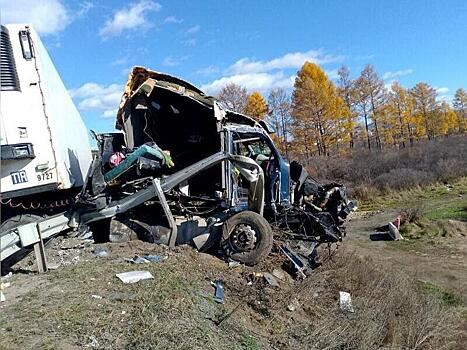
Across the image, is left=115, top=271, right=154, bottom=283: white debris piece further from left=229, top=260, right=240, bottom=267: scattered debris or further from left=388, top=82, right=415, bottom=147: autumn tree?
left=388, top=82, right=415, bottom=147: autumn tree

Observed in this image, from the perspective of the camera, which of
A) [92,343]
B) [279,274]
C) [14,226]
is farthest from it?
[279,274]

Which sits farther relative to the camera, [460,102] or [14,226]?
[460,102]

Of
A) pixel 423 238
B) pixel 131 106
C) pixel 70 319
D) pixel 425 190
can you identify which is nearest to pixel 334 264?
pixel 131 106

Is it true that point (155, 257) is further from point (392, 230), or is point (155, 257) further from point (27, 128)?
point (392, 230)

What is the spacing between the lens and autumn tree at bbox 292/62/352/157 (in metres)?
39.0

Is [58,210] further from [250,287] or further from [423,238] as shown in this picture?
[423,238]

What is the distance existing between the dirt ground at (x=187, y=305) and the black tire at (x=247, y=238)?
18cm

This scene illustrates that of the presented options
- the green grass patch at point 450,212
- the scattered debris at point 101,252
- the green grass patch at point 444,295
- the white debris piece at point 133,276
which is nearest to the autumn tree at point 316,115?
the green grass patch at point 450,212

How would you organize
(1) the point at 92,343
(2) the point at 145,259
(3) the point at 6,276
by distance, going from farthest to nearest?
(2) the point at 145,259, (3) the point at 6,276, (1) the point at 92,343

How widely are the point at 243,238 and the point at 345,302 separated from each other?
1.53m

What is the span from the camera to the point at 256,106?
1663 inches

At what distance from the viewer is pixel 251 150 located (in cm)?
807

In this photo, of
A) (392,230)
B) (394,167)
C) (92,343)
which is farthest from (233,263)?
(394,167)

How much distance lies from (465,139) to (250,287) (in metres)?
39.5
